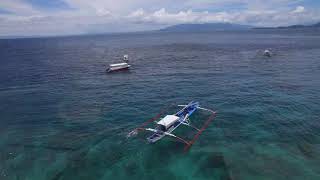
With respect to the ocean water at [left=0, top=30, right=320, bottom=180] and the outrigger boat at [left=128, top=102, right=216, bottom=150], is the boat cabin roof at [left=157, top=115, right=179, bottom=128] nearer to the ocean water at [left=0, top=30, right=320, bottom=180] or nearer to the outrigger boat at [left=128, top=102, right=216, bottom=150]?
the outrigger boat at [left=128, top=102, right=216, bottom=150]

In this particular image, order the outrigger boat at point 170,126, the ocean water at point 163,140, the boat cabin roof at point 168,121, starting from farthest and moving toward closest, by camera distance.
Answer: the boat cabin roof at point 168,121 < the outrigger boat at point 170,126 < the ocean water at point 163,140

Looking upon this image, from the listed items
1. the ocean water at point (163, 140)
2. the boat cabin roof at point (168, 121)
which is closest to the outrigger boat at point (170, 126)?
the boat cabin roof at point (168, 121)

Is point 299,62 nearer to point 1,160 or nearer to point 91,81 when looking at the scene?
point 91,81

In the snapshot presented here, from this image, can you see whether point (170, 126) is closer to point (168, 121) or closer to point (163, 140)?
point (168, 121)

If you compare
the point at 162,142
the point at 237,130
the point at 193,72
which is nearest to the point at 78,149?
the point at 162,142

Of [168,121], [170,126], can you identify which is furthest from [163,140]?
[168,121]

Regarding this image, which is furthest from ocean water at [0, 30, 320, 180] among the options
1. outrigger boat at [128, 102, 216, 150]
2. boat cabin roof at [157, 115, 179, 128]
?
boat cabin roof at [157, 115, 179, 128]

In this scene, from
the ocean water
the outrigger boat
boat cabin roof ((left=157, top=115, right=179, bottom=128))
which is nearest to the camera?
the ocean water

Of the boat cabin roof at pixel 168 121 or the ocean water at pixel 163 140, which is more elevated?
the boat cabin roof at pixel 168 121

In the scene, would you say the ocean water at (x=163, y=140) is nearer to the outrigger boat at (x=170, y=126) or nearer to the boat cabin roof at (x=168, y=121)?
the outrigger boat at (x=170, y=126)

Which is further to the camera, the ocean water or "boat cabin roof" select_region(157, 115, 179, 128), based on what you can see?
"boat cabin roof" select_region(157, 115, 179, 128)

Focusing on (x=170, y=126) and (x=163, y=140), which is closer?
(x=163, y=140)
